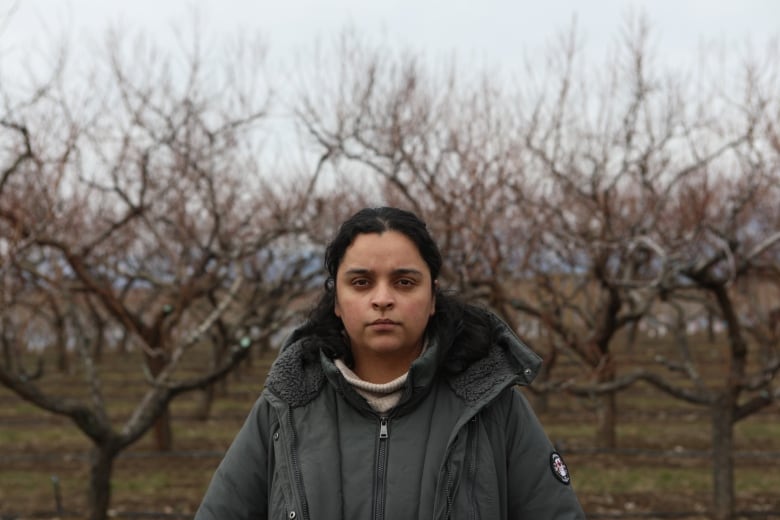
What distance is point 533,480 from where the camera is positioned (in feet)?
6.72

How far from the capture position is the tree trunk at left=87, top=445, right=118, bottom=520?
26.3ft

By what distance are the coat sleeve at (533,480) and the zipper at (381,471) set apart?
0.92 ft

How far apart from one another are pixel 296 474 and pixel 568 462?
1141 centimetres

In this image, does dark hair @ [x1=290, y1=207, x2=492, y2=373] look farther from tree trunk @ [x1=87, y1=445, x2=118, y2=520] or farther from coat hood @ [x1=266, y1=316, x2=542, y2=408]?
tree trunk @ [x1=87, y1=445, x2=118, y2=520]

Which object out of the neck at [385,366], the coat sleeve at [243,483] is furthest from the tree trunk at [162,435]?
the neck at [385,366]

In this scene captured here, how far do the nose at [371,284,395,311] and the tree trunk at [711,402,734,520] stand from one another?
26.3ft

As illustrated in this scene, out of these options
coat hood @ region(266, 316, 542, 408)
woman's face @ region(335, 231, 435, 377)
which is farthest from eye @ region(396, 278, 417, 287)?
coat hood @ region(266, 316, 542, 408)

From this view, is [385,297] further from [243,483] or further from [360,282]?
[243,483]

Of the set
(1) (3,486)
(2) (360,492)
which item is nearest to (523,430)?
(2) (360,492)

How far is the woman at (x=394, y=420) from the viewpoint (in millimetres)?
1984

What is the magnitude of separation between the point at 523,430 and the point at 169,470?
36.4 feet

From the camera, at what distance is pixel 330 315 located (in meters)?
2.31

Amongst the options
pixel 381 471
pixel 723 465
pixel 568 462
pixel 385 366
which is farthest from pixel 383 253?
pixel 568 462

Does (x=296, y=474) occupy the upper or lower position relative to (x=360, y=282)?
lower
